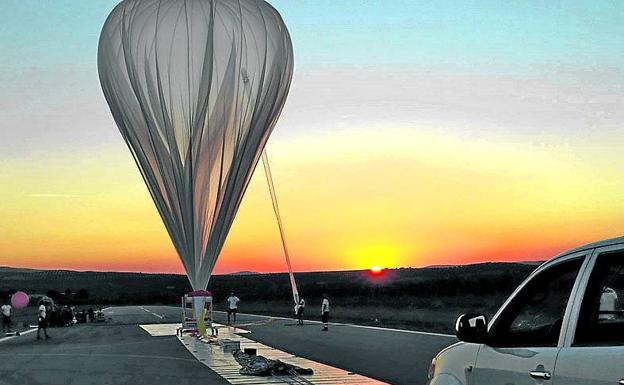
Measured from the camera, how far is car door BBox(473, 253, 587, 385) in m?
5.94

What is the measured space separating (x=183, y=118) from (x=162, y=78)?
144 centimetres

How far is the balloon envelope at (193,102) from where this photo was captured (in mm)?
29281

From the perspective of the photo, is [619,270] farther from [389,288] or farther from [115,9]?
[389,288]

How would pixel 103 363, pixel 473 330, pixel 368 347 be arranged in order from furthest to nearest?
1. pixel 368 347
2. pixel 103 363
3. pixel 473 330

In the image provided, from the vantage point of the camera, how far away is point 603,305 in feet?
19.3

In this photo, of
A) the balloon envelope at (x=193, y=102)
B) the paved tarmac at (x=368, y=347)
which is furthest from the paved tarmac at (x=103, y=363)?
the balloon envelope at (x=193, y=102)

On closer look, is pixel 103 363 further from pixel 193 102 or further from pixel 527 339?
pixel 527 339

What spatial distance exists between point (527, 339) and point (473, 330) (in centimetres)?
42

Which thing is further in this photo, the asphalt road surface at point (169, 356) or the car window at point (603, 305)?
the asphalt road surface at point (169, 356)

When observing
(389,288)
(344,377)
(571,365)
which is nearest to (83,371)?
(344,377)

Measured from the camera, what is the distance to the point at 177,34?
3006cm

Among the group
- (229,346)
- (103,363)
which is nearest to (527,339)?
(103,363)

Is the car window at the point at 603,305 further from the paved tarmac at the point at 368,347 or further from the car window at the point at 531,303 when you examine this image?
the paved tarmac at the point at 368,347

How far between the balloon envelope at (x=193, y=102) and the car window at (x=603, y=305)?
2387 centimetres
